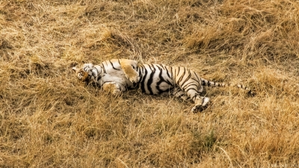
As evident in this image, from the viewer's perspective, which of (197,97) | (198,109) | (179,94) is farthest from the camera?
(179,94)

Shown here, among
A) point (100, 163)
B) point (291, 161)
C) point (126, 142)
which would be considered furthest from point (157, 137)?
point (291, 161)

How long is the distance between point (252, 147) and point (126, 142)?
1.16 m

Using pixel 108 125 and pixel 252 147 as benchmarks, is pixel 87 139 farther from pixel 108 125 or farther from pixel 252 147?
pixel 252 147

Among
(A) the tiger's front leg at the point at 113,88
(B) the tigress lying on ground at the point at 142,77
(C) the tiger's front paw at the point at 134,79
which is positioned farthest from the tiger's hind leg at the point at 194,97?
(A) the tiger's front leg at the point at 113,88

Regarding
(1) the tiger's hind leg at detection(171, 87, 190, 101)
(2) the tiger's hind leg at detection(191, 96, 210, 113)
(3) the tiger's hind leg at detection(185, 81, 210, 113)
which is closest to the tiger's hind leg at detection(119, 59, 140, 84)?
(1) the tiger's hind leg at detection(171, 87, 190, 101)

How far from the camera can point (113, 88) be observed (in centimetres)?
524

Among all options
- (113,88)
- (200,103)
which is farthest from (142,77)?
(200,103)

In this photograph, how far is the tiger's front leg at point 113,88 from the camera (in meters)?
5.20

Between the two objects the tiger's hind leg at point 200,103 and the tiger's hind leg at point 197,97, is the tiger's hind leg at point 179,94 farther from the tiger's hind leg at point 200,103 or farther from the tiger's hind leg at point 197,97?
the tiger's hind leg at point 200,103

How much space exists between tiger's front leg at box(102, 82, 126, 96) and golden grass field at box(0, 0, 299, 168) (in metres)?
0.07

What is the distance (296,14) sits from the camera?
6.12 meters

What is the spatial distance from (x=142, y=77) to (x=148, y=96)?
227 mm

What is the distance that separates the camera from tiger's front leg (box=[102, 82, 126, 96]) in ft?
17.1

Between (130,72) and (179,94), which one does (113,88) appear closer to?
(130,72)
